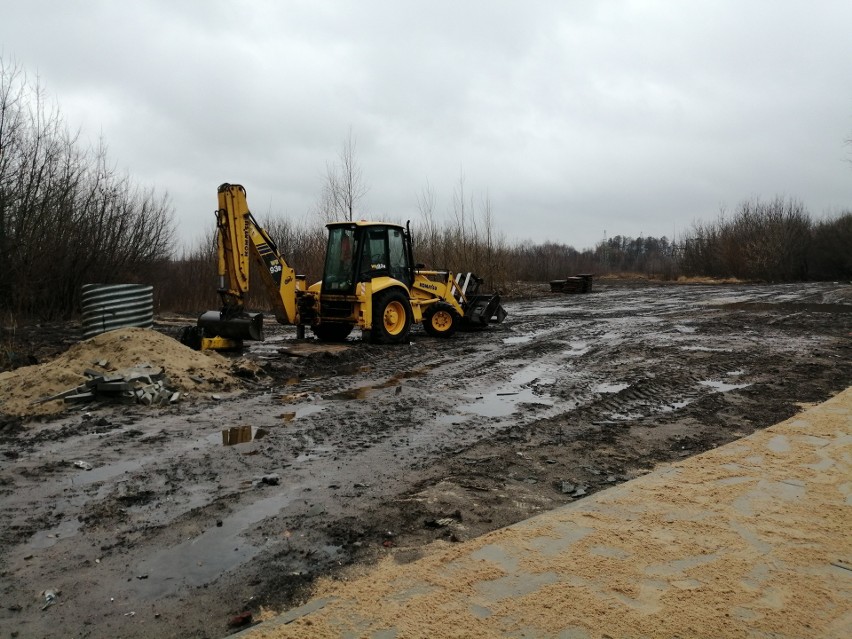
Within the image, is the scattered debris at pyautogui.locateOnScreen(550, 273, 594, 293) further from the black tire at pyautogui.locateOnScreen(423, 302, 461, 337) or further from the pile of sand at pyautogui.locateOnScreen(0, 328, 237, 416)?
the pile of sand at pyautogui.locateOnScreen(0, 328, 237, 416)

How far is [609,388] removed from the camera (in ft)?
30.0

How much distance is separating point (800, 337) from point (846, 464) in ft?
33.6

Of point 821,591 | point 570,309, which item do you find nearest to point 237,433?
point 821,591

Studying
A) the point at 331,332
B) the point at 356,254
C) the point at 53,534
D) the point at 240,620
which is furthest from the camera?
the point at 331,332

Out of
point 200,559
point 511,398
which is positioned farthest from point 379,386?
point 200,559

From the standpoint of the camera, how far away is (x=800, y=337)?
1422cm

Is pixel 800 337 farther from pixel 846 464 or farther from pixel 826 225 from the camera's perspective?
pixel 826 225

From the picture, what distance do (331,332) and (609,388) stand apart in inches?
287

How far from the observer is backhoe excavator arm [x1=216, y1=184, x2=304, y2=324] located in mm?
12031

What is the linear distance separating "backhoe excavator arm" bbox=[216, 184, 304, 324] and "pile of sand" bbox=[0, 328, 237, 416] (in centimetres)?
272

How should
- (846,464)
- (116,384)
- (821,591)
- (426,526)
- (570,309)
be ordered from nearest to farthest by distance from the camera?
(821,591), (426,526), (846,464), (116,384), (570,309)

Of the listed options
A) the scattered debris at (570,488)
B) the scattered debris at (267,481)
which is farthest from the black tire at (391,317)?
the scattered debris at (570,488)

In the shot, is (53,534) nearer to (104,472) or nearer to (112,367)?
(104,472)

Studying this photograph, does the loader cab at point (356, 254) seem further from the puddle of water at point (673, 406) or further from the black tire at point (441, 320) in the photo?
the puddle of water at point (673, 406)
